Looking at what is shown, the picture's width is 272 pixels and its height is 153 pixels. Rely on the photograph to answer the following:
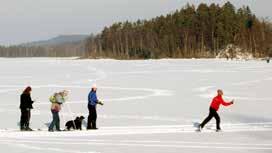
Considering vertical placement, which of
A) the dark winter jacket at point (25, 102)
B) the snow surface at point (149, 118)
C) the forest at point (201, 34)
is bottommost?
the snow surface at point (149, 118)

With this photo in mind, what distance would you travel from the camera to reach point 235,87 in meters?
27.5

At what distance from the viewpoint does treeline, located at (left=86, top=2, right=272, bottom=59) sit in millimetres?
101938

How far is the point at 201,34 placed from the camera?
4321 inches

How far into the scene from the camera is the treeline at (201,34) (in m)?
102

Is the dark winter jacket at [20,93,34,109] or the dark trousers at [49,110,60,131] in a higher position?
the dark winter jacket at [20,93,34,109]

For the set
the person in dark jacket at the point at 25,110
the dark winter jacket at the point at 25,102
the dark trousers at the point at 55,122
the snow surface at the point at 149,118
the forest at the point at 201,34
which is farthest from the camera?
the forest at the point at 201,34

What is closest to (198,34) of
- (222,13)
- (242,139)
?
(222,13)

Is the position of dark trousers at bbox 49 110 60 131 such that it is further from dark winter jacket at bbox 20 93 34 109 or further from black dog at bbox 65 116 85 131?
dark winter jacket at bbox 20 93 34 109

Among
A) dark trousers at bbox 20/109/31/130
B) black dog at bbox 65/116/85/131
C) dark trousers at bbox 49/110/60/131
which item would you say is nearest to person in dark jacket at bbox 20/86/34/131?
dark trousers at bbox 20/109/31/130

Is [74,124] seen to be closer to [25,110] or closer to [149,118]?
[25,110]

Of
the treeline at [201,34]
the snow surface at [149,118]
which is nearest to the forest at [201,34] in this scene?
the treeline at [201,34]

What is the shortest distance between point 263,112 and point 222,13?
9467 centimetres

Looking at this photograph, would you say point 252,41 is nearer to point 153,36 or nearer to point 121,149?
point 153,36

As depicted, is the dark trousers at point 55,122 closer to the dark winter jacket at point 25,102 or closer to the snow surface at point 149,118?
the snow surface at point 149,118
